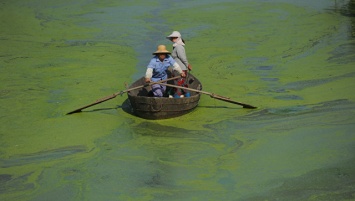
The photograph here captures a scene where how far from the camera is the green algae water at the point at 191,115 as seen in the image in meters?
4.52

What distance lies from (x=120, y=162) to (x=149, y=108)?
3.13 ft

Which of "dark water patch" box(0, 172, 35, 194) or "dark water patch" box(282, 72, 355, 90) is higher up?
"dark water patch" box(282, 72, 355, 90)

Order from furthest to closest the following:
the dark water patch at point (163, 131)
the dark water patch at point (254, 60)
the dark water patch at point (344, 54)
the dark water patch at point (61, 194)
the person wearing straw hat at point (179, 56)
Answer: the dark water patch at point (254, 60), the dark water patch at point (344, 54), the person wearing straw hat at point (179, 56), the dark water patch at point (163, 131), the dark water patch at point (61, 194)

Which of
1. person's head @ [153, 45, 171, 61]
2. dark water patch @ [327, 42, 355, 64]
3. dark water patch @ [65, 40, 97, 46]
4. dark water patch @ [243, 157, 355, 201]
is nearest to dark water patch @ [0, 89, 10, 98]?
person's head @ [153, 45, 171, 61]

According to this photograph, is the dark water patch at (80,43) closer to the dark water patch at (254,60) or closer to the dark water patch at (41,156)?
the dark water patch at (254,60)

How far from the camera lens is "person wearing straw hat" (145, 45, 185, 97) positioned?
593 centimetres

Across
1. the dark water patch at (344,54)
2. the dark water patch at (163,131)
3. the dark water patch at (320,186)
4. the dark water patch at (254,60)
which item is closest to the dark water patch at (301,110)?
the dark water patch at (163,131)

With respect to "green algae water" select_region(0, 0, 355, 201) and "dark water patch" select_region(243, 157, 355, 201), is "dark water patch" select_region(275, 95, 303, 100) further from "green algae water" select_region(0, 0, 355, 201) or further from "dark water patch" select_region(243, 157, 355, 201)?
"dark water patch" select_region(243, 157, 355, 201)

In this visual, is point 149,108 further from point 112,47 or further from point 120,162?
point 112,47

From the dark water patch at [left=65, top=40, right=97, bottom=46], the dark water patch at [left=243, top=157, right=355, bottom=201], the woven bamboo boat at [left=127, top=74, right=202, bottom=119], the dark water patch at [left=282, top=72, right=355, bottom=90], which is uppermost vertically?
the dark water patch at [left=65, top=40, right=97, bottom=46]

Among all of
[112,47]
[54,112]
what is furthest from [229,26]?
[54,112]

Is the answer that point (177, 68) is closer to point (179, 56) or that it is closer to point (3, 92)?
point (179, 56)

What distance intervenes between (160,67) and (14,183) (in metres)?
2.06

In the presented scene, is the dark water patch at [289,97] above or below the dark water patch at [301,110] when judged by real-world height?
above
